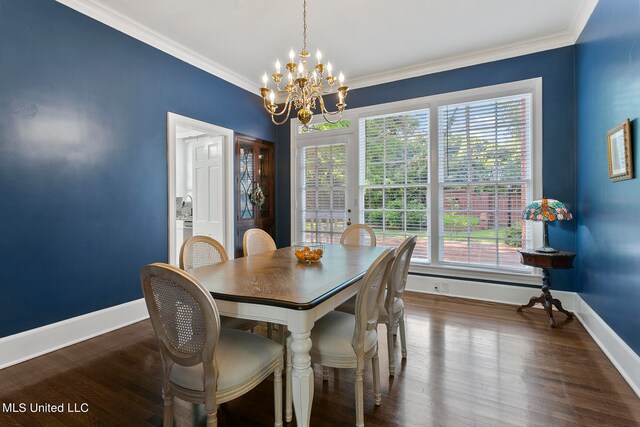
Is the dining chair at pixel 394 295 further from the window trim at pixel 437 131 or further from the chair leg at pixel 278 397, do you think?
the window trim at pixel 437 131

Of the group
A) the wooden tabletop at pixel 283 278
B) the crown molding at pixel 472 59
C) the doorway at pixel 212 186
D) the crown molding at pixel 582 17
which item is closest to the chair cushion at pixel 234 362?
the wooden tabletop at pixel 283 278

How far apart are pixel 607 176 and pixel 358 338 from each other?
8.05 ft

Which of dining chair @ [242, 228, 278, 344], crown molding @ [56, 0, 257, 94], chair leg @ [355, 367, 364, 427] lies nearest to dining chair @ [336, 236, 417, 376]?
chair leg @ [355, 367, 364, 427]

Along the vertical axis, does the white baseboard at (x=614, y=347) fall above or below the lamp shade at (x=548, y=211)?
below

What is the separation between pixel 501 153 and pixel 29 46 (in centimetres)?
460

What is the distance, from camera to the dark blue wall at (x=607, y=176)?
82.4 inches

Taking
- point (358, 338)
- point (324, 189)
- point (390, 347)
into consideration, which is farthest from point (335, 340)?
point (324, 189)

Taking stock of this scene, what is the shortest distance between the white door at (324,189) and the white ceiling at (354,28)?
120cm

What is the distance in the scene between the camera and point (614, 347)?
2359 millimetres

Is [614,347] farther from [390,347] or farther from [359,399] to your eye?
[359,399]

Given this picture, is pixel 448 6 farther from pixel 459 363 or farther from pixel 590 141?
pixel 459 363

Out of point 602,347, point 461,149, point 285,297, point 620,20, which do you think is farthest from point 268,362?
point 461,149

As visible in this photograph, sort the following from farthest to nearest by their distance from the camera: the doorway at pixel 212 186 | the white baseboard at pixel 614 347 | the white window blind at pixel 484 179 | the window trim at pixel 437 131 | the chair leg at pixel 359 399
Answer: the doorway at pixel 212 186
the white window blind at pixel 484 179
the window trim at pixel 437 131
the white baseboard at pixel 614 347
the chair leg at pixel 359 399

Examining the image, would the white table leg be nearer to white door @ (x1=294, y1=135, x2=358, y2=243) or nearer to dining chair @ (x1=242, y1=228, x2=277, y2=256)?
dining chair @ (x1=242, y1=228, x2=277, y2=256)
